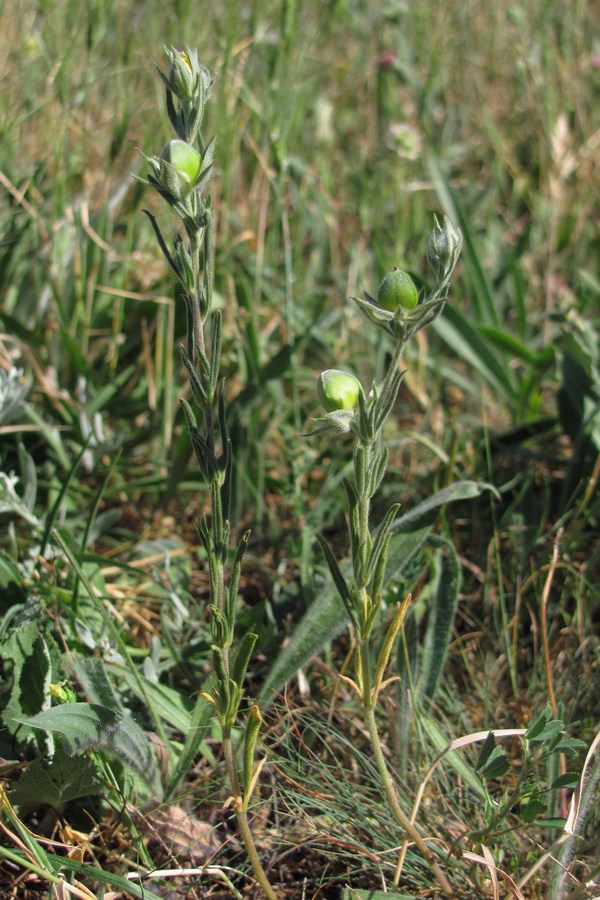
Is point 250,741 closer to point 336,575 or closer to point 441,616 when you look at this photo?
point 336,575

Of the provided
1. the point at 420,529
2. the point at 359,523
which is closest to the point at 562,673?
the point at 420,529

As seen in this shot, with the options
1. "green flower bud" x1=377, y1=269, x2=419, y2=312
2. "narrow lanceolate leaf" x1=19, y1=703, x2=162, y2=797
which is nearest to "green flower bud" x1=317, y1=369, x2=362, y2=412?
"green flower bud" x1=377, y1=269, x2=419, y2=312

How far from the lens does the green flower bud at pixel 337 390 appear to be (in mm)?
1031

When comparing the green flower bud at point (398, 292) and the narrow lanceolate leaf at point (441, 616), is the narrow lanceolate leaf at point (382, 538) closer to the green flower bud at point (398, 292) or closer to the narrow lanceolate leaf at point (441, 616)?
the green flower bud at point (398, 292)

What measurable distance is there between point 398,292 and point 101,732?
28.2 inches

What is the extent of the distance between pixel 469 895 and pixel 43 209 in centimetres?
177

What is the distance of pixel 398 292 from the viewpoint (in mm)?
979

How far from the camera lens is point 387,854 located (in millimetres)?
1196

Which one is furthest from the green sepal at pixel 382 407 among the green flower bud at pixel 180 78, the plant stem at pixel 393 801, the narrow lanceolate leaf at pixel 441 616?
the narrow lanceolate leaf at pixel 441 616

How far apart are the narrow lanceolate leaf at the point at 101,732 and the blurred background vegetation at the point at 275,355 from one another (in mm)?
197

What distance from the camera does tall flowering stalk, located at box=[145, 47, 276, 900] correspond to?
3.15ft

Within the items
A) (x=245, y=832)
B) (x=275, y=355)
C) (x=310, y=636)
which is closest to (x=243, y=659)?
(x=245, y=832)

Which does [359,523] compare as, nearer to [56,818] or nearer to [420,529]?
[420,529]

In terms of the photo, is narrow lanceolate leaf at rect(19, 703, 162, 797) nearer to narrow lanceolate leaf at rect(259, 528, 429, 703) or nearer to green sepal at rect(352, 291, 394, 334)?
narrow lanceolate leaf at rect(259, 528, 429, 703)
